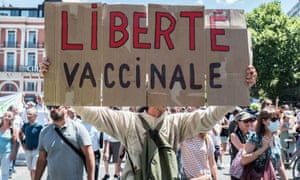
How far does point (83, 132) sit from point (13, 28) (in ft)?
195

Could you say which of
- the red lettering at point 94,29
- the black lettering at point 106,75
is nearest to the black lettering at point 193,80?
the black lettering at point 106,75

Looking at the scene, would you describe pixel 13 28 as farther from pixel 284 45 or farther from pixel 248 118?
pixel 248 118

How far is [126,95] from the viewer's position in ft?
10.9

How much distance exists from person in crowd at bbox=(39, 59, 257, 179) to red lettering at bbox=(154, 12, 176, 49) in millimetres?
548

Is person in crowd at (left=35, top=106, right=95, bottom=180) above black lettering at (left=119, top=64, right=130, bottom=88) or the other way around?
the other way around

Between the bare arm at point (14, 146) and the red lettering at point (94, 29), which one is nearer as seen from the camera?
the red lettering at point (94, 29)

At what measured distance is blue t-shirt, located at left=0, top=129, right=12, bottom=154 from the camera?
7706 mm

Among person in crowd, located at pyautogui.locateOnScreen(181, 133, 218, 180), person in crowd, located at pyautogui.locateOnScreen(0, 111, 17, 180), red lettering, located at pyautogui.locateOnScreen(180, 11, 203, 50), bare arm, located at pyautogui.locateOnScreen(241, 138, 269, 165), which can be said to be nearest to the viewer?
red lettering, located at pyautogui.locateOnScreen(180, 11, 203, 50)

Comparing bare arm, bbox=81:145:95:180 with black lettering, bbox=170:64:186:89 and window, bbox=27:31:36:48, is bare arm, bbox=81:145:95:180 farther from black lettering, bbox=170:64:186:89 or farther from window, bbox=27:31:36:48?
window, bbox=27:31:36:48

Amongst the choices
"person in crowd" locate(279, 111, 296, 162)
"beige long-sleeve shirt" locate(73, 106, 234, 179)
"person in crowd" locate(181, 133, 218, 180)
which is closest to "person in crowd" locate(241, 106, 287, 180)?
"person in crowd" locate(181, 133, 218, 180)

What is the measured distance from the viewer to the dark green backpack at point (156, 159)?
335 cm

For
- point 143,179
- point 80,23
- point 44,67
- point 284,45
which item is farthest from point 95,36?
point 284,45

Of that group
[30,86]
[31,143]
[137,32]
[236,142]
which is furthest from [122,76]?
[30,86]

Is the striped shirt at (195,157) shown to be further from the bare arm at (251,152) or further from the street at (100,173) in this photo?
the street at (100,173)
